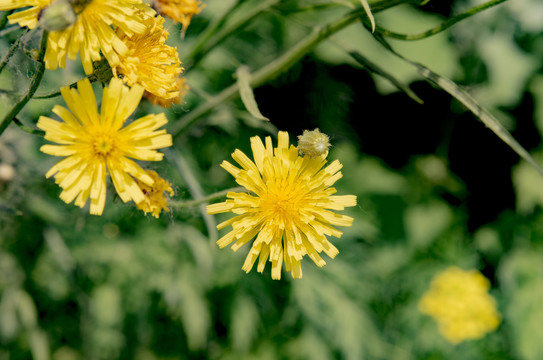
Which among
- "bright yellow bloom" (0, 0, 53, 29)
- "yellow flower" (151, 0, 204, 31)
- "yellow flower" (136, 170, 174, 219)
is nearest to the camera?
"bright yellow bloom" (0, 0, 53, 29)

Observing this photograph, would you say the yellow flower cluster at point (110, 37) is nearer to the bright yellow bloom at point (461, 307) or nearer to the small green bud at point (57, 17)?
the small green bud at point (57, 17)

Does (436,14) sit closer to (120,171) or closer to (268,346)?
(268,346)

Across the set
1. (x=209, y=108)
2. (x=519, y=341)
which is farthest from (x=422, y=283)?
(x=209, y=108)

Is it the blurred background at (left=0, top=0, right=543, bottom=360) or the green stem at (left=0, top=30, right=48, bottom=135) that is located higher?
the blurred background at (left=0, top=0, right=543, bottom=360)

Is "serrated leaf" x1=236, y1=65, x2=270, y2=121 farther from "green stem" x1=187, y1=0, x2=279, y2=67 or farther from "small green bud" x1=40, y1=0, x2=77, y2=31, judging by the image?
"small green bud" x1=40, y1=0, x2=77, y2=31

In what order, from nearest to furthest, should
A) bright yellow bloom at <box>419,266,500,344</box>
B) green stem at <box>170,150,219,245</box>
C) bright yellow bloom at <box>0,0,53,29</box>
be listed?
bright yellow bloom at <box>0,0,53,29</box>, green stem at <box>170,150,219,245</box>, bright yellow bloom at <box>419,266,500,344</box>

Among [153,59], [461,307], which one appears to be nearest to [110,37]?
[153,59]

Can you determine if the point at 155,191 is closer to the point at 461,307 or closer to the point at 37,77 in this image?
the point at 37,77

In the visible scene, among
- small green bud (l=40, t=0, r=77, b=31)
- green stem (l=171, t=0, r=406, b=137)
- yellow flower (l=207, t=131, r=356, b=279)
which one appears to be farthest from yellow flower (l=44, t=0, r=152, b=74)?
green stem (l=171, t=0, r=406, b=137)
